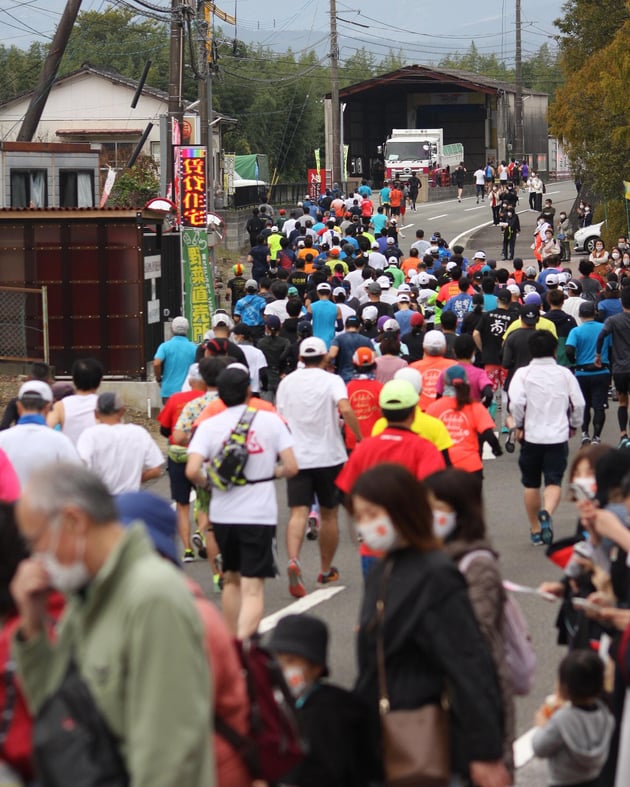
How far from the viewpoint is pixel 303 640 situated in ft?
15.8

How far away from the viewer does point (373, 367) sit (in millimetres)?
11477

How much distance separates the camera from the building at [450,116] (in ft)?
251

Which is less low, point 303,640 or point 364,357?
point 364,357

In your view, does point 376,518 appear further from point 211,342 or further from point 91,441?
point 211,342

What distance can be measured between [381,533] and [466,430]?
18.0 feet

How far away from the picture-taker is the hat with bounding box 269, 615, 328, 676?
4797mm

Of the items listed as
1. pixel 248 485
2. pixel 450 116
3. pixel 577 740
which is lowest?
pixel 577 740

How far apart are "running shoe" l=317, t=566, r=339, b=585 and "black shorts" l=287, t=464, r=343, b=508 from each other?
0.57 m

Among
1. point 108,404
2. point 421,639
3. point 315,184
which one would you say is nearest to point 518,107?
point 315,184

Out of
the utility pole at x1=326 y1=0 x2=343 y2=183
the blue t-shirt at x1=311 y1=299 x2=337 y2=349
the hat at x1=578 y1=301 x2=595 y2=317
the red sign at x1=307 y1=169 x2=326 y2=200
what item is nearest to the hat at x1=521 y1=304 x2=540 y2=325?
the hat at x1=578 y1=301 x2=595 y2=317

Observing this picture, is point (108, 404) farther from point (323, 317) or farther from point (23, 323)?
point (23, 323)

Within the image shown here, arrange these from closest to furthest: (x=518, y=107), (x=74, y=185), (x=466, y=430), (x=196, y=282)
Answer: (x=466, y=430), (x=196, y=282), (x=74, y=185), (x=518, y=107)

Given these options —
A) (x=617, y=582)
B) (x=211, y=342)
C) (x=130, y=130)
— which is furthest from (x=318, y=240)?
(x=130, y=130)

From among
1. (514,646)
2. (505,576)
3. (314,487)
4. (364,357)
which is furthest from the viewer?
(364,357)
